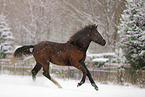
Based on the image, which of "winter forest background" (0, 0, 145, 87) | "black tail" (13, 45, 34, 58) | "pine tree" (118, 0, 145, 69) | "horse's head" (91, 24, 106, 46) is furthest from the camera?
"winter forest background" (0, 0, 145, 87)

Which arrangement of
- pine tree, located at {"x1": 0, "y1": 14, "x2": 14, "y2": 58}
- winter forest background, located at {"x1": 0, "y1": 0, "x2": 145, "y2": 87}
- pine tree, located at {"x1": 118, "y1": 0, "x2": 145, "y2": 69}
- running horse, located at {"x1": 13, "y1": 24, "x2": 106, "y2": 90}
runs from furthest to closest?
pine tree, located at {"x1": 0, "y1": 14, "x2": 14, "y2": 58}
winter forest background, located at {"x1": 0, "y1": 0, "x2": 145, "y2": 87}
pine tree, located at {"x1": 118, "y1": 0, "x2": 145, "y2": 69}
running horse, located at {"x1": 13, "y1": 24, "x2": 106, "y2": 90}

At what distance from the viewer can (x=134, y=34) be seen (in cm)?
1238

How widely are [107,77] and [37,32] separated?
14.4m

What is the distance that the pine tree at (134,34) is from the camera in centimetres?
1218

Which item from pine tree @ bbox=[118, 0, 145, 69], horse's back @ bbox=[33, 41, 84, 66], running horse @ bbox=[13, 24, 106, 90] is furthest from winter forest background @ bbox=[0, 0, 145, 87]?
horse's back @ bbox=[33, 41, 84, 66]

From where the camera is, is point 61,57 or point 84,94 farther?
point 61,57

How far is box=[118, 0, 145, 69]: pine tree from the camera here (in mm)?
12180

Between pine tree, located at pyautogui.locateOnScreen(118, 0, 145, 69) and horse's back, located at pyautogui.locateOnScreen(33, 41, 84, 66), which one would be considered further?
pine tree, located at pyautogui.locateOnScreen(118, 0, 145, 69)

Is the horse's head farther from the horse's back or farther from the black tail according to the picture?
the black tail

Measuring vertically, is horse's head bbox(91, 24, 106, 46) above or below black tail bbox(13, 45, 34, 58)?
above

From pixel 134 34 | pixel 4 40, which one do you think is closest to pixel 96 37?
pixel 134 34

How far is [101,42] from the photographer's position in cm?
774

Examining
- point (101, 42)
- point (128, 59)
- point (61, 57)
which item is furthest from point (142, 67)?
point (61, 57)

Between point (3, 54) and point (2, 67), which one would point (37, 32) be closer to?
point (3, 54)
